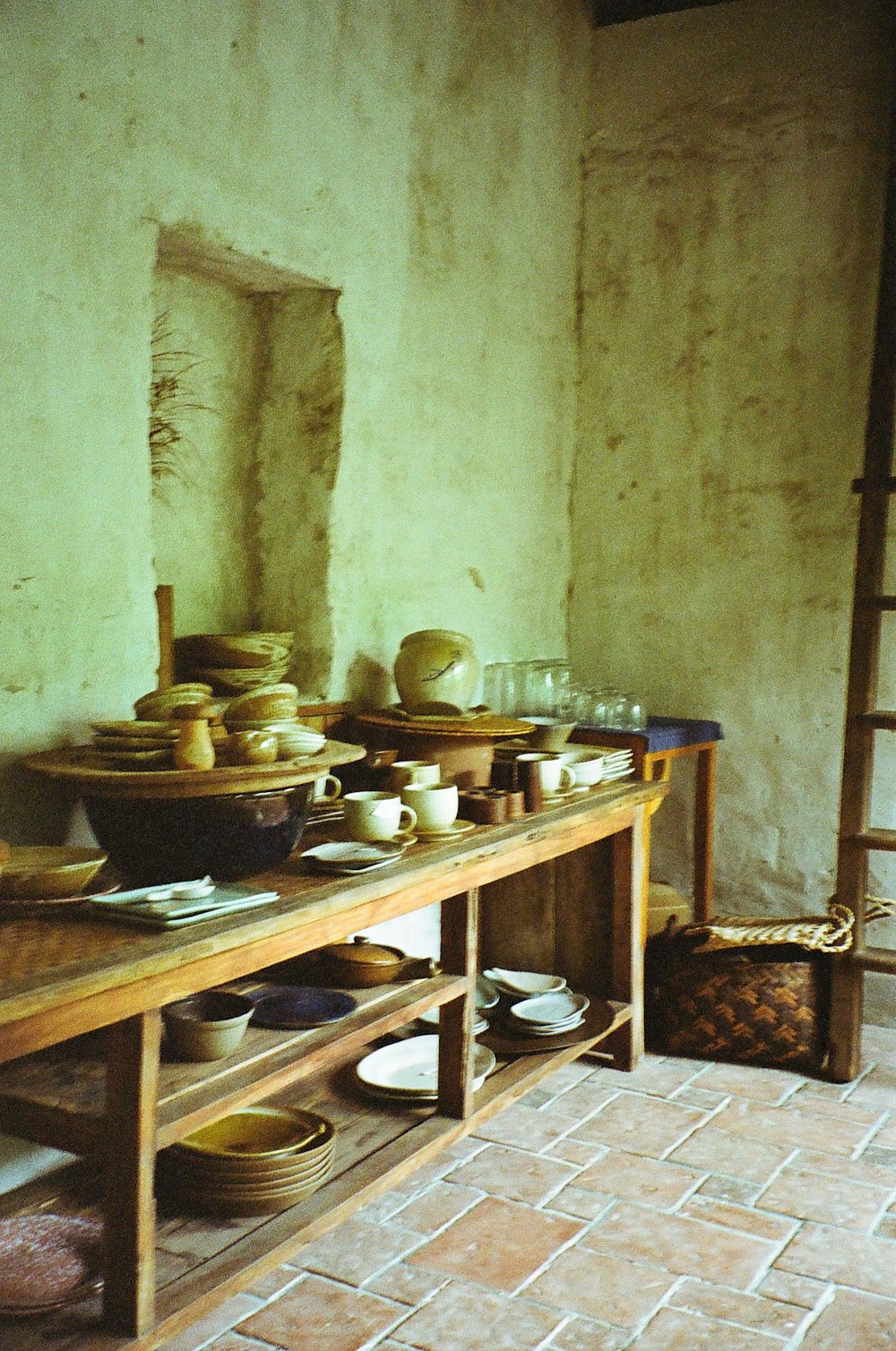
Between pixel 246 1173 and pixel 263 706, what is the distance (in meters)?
1.01

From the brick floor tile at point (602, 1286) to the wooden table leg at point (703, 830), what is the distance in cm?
197

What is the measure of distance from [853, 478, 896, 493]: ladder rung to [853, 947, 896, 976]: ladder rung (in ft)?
4.90

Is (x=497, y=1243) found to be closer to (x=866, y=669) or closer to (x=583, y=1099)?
(x=583, y=1099)

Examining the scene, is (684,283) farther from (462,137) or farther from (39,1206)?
(39,1206)

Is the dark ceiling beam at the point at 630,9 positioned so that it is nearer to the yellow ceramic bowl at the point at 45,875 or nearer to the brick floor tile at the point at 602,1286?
the yellow ceramic bowl at the point at 45,875

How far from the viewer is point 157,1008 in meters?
2.11

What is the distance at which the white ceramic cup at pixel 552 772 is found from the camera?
11.8 feet

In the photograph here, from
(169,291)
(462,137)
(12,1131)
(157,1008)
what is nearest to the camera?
(157,1008)

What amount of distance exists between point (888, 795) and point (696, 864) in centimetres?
75

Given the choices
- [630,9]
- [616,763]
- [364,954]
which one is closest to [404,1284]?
[364,954]

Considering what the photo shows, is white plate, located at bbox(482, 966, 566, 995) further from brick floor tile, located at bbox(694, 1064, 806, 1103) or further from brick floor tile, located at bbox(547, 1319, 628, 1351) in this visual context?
brick floor tile, located at bbox(547, 1319, 628, 1351)

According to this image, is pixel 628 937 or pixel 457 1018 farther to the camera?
pixel 628 937

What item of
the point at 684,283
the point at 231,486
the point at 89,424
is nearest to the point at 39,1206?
the point at 89,424

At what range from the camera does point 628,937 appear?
158 inches
